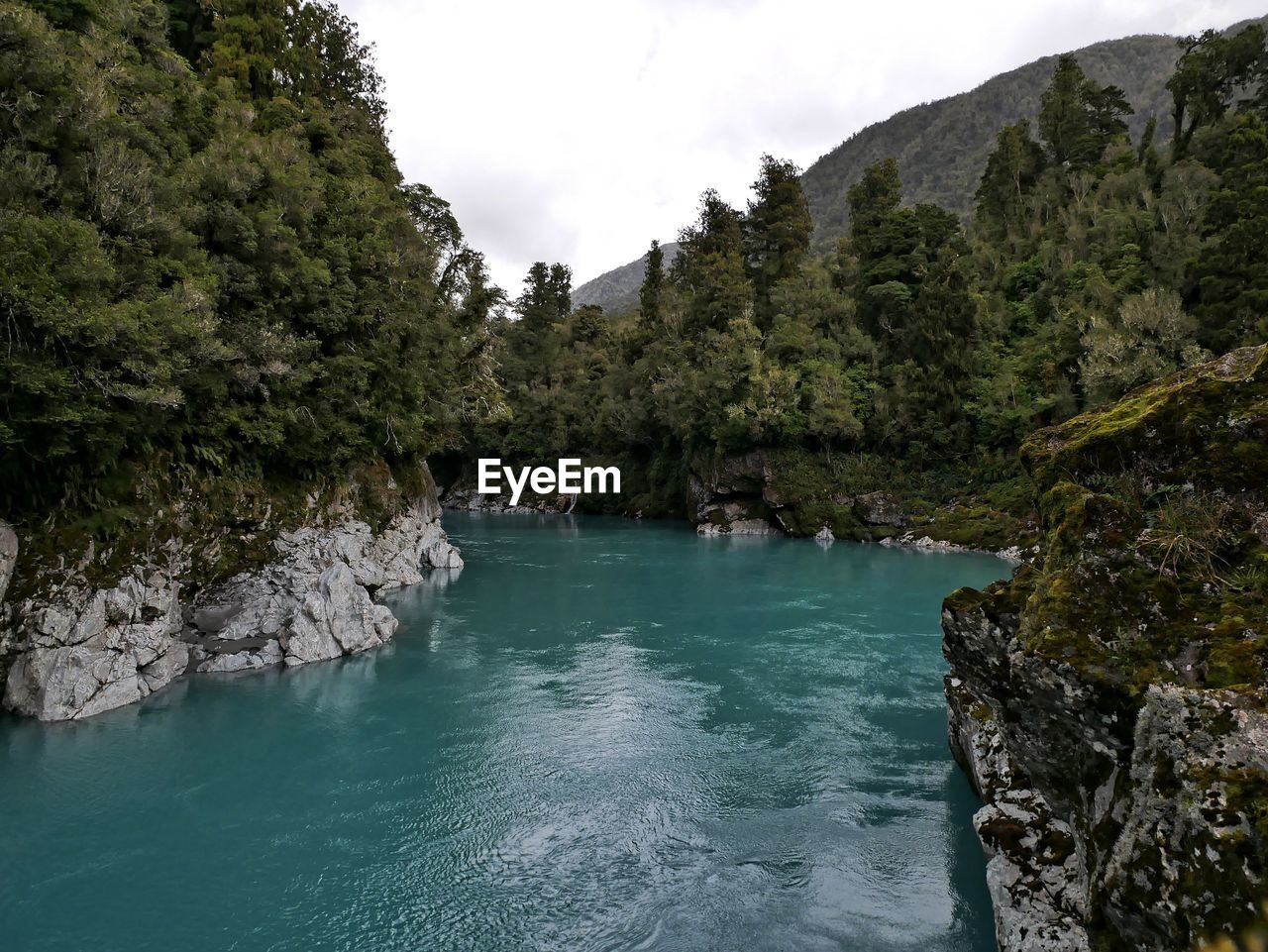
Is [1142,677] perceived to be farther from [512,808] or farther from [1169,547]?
[512,808]

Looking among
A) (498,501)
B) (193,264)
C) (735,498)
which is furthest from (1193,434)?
(498,501)

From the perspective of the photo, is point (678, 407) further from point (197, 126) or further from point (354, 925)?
point (354, 925)

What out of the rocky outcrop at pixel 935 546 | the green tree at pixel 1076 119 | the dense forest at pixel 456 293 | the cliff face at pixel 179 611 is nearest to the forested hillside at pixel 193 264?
the dense forest at pixel 456 293

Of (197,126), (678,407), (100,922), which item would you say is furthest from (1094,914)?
(678,407)

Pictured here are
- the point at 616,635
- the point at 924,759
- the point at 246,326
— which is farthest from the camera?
the point at 616,635

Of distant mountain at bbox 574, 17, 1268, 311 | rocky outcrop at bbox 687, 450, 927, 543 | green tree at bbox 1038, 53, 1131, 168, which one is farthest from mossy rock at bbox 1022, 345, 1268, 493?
distant mountain at bbox 574, 17, 1268, 311

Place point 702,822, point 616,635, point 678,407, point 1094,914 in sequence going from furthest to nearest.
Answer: point 678,407 < point 616,635 < point 702,822 < point 1094,914
